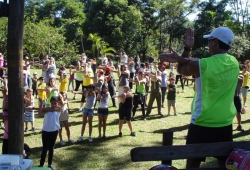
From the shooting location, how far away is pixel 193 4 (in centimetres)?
3772

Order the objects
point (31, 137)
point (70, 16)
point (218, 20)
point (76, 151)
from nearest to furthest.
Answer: point (76, 151)
point (31, 137)
point (218, 20)
point (70, 16)

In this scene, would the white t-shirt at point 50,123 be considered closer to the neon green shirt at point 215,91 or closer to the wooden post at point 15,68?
the wooden post at point 15,68

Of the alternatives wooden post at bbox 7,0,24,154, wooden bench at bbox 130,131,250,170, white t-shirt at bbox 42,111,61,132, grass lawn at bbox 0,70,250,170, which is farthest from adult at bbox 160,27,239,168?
white t-shirt at bbox 42,111,61,132

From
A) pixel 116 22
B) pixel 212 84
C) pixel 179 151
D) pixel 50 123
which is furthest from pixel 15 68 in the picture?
pixel 116 22

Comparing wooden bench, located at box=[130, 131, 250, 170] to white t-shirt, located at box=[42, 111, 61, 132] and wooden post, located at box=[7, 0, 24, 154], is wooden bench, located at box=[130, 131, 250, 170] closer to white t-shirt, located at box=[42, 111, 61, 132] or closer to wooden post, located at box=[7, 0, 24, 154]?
wooden post, located at box=[7, 0, 24, 154]

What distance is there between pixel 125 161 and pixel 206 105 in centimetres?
429

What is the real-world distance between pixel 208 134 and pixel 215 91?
48 centimetres

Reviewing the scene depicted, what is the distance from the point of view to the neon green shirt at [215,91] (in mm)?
3170

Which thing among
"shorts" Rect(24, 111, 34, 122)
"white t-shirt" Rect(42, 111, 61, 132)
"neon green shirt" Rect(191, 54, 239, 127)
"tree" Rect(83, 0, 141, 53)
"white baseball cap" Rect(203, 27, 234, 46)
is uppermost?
"tree" Rect(83, 0, 141, 53)

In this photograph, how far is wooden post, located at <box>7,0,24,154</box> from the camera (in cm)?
450

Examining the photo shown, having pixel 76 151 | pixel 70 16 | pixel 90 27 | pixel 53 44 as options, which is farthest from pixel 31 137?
pixel 70 16

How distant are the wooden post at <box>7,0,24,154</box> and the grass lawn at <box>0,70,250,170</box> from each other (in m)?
2.33

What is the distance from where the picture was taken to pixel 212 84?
3.20 m

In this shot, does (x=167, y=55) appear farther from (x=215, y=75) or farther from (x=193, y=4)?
(x=193, y=4)
